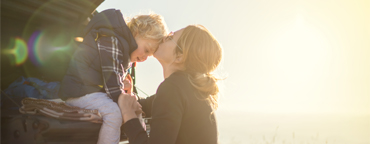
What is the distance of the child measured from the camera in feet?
8.54

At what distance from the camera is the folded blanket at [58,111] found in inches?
94.7

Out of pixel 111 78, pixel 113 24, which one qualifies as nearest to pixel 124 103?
pixel 111 78

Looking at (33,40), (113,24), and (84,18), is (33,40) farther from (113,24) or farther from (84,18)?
(113,24)

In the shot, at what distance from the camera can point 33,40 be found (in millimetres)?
3781

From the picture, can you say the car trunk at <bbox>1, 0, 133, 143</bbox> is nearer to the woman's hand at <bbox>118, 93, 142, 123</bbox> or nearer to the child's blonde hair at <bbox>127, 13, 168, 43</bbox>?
the child's blonde hair at <bbox>127, 13, 168, 43</bbox>

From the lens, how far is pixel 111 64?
282cm

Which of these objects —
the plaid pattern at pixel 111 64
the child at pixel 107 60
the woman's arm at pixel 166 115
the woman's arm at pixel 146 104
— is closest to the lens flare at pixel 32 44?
the child at pixel 107 60

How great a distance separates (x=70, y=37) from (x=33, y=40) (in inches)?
17.5

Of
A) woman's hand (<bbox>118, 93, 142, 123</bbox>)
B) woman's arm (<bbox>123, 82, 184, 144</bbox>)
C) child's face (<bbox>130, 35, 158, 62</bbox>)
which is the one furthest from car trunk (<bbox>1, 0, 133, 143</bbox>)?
woman's arm (<bbox>123, 82, 184, 144</bbox>)

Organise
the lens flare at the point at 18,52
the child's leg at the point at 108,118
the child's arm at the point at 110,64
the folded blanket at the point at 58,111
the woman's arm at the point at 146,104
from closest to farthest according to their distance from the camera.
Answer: the folded blanket at the point at 58,111 < the child's leg at the point at 108,118 < the child's arm at the point at 110,64 < the woman's arm at the point at 146,104 < the lens flare at the point at 18,52

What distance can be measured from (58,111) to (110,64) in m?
0.62

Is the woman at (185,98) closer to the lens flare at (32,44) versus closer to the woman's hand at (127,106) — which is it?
the woman's hand at (127,106)

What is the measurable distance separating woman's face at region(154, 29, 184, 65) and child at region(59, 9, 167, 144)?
0.45 metres

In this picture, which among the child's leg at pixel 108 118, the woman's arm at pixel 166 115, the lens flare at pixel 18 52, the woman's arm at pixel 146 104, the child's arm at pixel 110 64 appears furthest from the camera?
the lens flare at pixel 18 52
